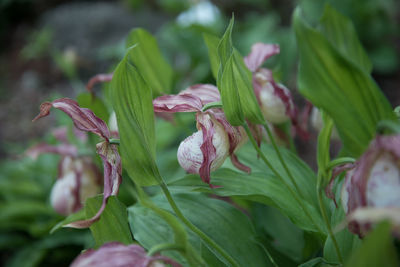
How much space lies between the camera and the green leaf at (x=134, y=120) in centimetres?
51

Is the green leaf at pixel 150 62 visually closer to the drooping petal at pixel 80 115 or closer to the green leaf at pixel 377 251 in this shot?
the drooping petal at pixel 80 115

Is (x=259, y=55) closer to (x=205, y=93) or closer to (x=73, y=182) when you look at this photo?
(x=205, y=93)

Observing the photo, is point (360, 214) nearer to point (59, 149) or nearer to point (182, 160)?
point (182, 160)

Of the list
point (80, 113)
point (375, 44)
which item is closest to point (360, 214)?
point (80, 113)

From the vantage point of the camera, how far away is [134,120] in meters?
0.52

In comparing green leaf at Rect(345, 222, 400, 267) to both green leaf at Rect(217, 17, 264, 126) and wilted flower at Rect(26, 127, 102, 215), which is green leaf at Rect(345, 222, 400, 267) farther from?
wilted flower at Rect(26, 127, 102, 215)

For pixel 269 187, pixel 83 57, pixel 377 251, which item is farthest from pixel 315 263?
pixel 83 57

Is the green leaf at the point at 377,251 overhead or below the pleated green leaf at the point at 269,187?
overhead

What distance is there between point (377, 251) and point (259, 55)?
491 mm

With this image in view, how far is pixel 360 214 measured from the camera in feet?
1.13

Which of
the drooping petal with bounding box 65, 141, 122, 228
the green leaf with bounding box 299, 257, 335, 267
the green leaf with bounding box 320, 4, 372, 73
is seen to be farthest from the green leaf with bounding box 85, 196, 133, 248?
the green leaf with bounding box 320, 4, 372, 73

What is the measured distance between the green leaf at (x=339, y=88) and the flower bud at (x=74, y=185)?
23.9 inches

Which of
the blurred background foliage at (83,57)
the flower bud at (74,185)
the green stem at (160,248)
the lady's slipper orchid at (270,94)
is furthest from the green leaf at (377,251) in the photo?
the flower bud at (74,185)

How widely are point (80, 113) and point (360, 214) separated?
1.20 feet
